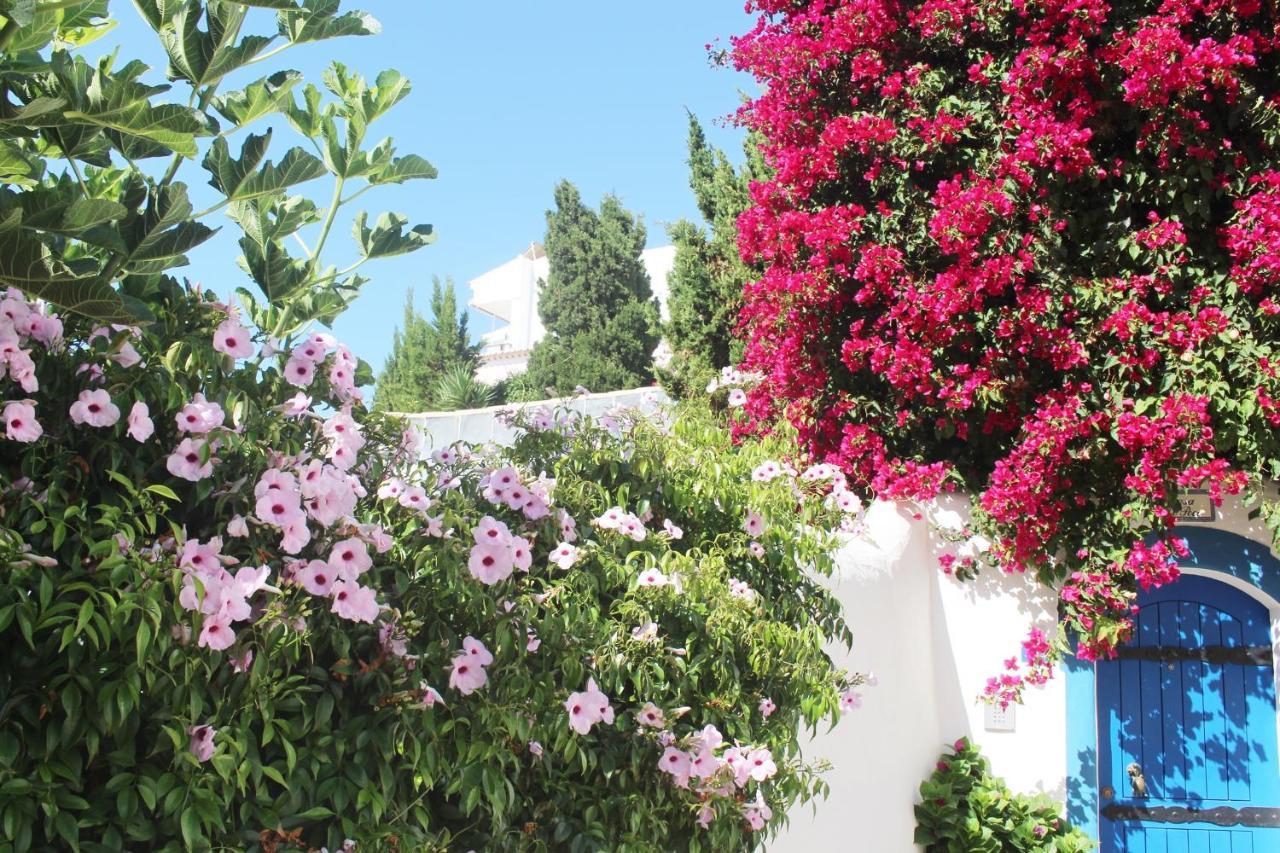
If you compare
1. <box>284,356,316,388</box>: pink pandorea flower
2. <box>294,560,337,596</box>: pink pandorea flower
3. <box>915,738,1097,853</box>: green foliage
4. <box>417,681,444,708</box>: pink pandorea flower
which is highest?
<box>284,356,316,388</box>: pink pandorea flower

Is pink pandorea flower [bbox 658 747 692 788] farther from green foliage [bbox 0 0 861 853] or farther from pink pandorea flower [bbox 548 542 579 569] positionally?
pink pandorea flower [bbox 548 542 579 569]

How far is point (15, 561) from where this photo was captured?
2.03 m

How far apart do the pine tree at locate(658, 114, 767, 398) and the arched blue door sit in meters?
3.51

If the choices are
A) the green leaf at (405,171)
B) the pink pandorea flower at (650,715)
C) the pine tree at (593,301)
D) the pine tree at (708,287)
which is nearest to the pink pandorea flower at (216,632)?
the green leaf at (405,171)

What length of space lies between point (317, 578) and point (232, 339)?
0.60 m

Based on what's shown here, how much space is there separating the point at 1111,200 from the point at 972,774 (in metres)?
2.97

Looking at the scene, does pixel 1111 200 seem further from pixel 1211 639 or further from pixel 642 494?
pixel 642 494

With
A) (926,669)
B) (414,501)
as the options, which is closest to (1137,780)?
(926,669)

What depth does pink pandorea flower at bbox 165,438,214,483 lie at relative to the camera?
7.57ft

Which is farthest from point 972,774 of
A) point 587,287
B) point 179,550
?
point 587,287

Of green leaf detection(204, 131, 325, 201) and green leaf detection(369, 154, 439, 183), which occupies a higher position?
green leaf detection(369, 154, 439, 183)

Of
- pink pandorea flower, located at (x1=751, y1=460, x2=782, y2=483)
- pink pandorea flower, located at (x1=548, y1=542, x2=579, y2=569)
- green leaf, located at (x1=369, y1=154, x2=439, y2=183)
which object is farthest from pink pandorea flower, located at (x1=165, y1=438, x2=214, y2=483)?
pink pandorea flower, located at (x1=751, y1=460, x2=782, y2=483)

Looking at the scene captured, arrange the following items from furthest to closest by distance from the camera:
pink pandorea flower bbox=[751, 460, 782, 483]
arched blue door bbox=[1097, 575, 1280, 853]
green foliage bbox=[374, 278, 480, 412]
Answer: green foliage bbox=[374, 278, 480, 412] < arched blue door bbox=[1097, 575, 1280, 853] < pink pandorea flower bbox=[751, 460, 782, 483]

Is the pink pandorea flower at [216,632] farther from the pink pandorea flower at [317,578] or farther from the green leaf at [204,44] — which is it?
the green leaf at [204,44]
